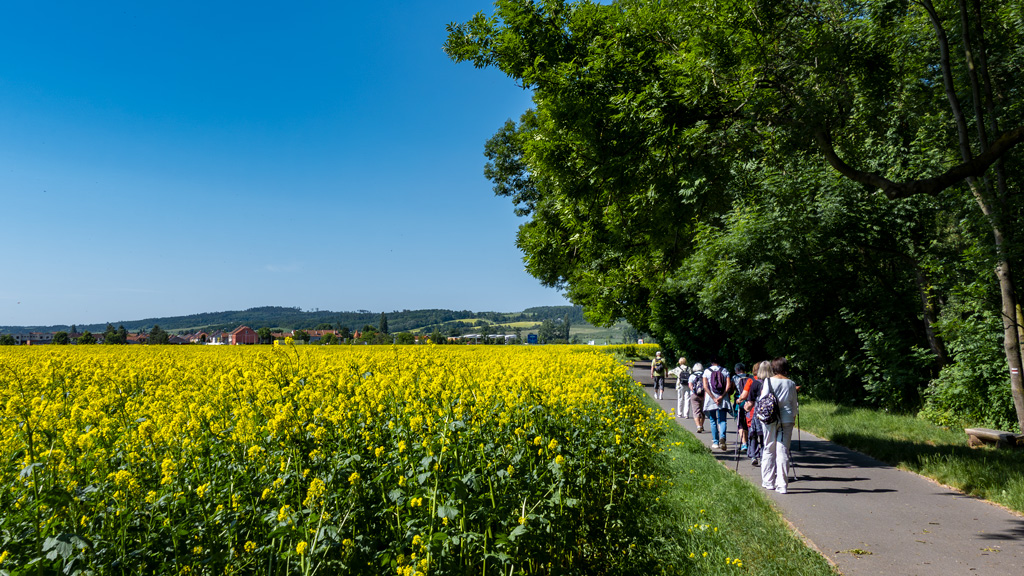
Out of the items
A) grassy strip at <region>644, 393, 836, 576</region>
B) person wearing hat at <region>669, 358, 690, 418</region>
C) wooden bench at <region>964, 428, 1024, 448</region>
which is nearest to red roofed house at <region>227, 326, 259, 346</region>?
person wearing hat at <region>669, 358, 690, 418</region>

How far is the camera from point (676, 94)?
6168 mm

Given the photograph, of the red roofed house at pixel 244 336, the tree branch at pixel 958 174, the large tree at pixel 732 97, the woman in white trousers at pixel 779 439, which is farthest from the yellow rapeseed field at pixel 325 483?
the red roofed house at pixel 244 336

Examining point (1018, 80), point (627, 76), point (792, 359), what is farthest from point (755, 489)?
point (792, 359)

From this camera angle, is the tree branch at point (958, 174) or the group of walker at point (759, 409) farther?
the group of walker at point (759, 409)

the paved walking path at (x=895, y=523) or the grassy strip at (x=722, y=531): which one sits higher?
the grassy strip at (x=722, y=531)

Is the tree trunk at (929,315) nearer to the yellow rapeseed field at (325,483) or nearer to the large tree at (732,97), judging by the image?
the large tree at (732,97)

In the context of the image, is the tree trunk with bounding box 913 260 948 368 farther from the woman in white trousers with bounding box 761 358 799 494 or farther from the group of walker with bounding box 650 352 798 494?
the woman in white trousers with bounding box 761 358 799 494

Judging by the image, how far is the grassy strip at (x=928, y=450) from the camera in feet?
21.2

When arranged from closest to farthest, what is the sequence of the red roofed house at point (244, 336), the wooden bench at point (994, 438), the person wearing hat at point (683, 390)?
the wooden bench at point (994, 438), the person wearing hat at point (683, 390), the red roofed house at point (244, 336)

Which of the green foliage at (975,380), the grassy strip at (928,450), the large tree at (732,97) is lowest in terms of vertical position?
the grassy strip at (928,450)

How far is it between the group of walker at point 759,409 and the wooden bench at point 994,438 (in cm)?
264

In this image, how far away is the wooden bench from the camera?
7.86 meters

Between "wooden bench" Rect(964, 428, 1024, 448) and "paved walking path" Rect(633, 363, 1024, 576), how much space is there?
177 cm

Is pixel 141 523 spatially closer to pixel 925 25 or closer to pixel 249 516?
pixel 249 516
